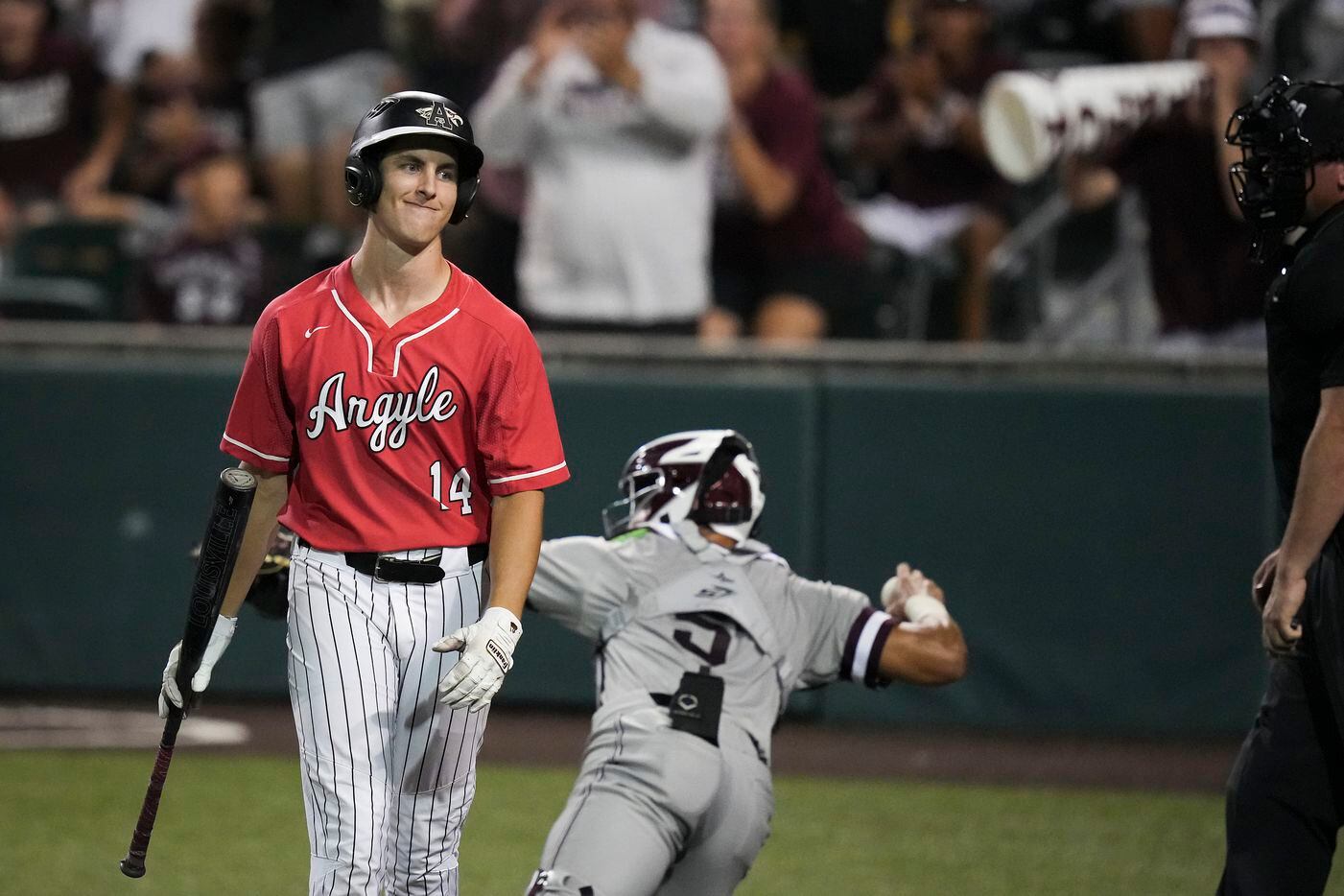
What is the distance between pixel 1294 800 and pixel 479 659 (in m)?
1.84

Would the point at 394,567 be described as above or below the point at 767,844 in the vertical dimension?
above

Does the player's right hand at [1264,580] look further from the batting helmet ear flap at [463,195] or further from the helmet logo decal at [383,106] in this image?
the helmet logo decal at [383,106]

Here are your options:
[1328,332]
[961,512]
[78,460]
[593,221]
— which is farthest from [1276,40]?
[78,460]

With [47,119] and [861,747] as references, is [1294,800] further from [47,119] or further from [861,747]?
[47,119]

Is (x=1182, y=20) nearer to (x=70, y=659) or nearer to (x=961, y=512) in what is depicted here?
(x=961, y=512)

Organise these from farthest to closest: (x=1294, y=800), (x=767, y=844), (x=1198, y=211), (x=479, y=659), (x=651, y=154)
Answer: (x=651, y=154) → (x=1198, y=211) → (x=767, y=844) → (x=1294, y=800) → (x=479, y=659)

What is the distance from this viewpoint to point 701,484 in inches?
172

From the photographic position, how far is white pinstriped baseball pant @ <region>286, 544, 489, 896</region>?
11.7 ft

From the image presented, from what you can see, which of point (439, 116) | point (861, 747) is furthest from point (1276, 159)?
point (861, 747)

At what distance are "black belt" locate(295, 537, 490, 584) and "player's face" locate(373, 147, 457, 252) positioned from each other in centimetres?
63

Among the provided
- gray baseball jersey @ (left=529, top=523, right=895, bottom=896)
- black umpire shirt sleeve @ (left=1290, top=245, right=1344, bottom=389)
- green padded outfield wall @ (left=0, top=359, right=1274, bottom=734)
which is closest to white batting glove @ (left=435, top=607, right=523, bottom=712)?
gray baseball jersey @ (left=529, top=523, right=895, bottom=896)

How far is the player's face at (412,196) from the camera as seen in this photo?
3.57 m

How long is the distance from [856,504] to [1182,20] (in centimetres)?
256

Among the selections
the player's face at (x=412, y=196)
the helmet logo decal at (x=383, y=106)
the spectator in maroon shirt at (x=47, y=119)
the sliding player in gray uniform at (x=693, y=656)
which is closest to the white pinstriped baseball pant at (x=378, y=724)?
the sliding player in gray uniform at (x=693, y=656)
